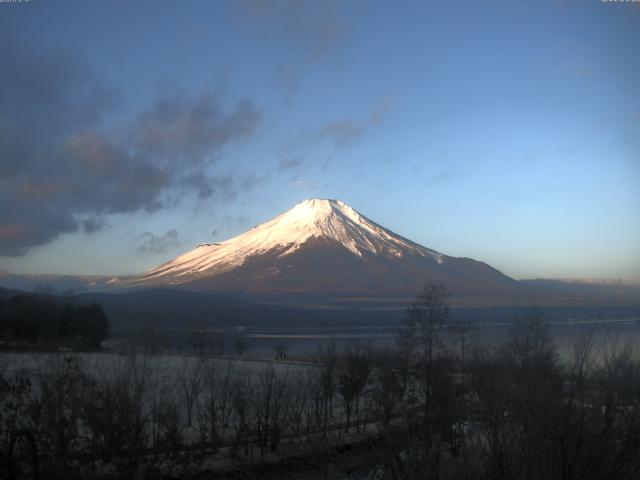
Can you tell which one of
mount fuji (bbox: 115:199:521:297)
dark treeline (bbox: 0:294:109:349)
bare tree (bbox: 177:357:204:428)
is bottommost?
bare tree (bbox: 177:357:204:428)

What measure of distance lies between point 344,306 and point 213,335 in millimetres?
73180

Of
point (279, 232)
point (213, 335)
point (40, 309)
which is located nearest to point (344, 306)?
point (279, 232)

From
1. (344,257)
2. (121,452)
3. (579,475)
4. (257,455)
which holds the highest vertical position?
(344,257)

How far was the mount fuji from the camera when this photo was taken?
513 ft

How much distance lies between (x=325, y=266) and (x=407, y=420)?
533 ft

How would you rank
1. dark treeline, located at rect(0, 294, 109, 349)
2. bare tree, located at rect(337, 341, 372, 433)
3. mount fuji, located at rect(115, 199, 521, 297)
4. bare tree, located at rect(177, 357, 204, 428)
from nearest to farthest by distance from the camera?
bare tree, located at rect(177, 357, 204, 428), bare tree, located at rect(337, 341, 372, 433), dark treeline, located at rect(0, 294, 109, 349), mount fuji, located at rect(115, 199, 521, 297)

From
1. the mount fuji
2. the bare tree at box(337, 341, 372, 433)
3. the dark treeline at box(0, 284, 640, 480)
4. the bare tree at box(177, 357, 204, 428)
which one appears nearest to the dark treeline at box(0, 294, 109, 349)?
the bare tree at box(177, 357, 204, 428)

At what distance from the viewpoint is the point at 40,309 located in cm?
5125

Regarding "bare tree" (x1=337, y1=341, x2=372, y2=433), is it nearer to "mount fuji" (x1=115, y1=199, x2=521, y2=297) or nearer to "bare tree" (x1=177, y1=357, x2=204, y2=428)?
"bare tree" (x1=177, y1=357, x2=204, y2=428)

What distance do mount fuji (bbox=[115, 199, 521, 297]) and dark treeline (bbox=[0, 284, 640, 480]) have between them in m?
124

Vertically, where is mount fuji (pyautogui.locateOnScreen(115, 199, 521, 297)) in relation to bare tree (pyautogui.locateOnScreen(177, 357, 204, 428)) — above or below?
above

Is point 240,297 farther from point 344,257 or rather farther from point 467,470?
point 467,470

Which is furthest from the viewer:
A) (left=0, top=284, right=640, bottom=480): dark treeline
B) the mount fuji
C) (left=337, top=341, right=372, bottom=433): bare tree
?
the mount fuji

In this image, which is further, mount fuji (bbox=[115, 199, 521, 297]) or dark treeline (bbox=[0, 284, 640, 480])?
mount fuji (bbox=[115, 199, 521, 297])
